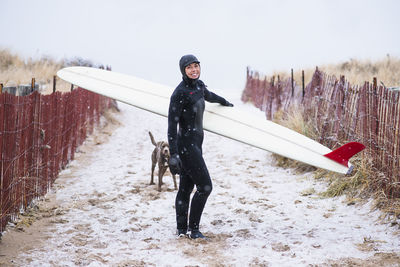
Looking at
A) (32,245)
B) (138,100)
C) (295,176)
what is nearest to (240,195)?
(295,176)

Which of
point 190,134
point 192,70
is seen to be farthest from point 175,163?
point 192,70

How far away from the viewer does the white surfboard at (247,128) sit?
4.07m

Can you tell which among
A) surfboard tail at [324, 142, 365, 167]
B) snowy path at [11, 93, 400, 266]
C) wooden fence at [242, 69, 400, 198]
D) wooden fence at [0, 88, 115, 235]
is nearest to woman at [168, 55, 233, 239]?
snowy path at [11, 93, 400, 266]

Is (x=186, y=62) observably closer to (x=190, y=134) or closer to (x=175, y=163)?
(x=190, y=134)

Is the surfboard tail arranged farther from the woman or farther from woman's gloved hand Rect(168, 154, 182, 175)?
woman's gloved hand Rect(168, 154, 182, 175)

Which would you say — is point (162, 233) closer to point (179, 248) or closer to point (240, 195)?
point (179, 248)

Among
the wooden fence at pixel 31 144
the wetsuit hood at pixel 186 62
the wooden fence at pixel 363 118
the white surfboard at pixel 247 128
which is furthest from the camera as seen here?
the wooden fence at pixel 363 118

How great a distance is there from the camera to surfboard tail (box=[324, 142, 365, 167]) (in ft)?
12.7

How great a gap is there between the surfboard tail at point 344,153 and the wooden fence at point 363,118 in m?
0.75

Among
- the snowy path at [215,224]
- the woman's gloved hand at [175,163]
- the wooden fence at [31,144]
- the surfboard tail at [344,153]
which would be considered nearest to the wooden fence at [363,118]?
the snowy path at [215,224]

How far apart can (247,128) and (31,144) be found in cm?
261

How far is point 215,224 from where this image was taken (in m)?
4.40

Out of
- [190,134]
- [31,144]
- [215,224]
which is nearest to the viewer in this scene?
[190,134]

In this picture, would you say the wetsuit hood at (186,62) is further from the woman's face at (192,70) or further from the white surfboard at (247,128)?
the white surfboard at (247,128)
